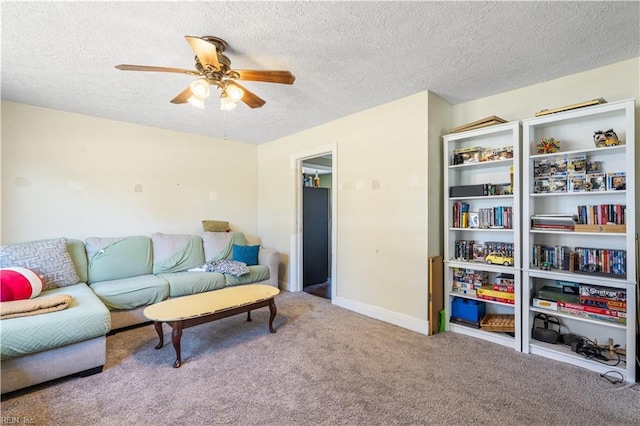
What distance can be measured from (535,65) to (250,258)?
368cm

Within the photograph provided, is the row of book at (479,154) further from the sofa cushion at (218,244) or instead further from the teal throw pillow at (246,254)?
the sofa cushion at (218,244)

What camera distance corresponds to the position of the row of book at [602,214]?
2.19m

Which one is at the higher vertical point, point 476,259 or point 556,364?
point 476,259

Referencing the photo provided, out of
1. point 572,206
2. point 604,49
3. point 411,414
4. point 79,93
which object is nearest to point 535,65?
point 604,49

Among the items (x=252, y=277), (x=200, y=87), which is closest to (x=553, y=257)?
(x=200, y=87)

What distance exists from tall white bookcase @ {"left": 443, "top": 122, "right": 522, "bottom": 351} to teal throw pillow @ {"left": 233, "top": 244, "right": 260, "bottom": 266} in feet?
8.13

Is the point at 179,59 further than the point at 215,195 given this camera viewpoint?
No

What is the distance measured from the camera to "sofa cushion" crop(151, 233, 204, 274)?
3.63 m

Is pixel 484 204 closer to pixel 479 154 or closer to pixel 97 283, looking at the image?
pixel 479 154

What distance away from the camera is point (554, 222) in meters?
2.43

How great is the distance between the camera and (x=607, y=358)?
7.26ft

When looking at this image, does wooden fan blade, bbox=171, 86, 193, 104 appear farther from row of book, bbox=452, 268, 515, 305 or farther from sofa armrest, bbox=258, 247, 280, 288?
row of book, bbox=452, 268, 515, 305

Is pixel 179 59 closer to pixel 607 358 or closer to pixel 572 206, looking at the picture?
pixel 572 206

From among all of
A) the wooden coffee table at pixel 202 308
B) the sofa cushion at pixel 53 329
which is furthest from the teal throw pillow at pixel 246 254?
the sofa cushion at pixel 53 329
